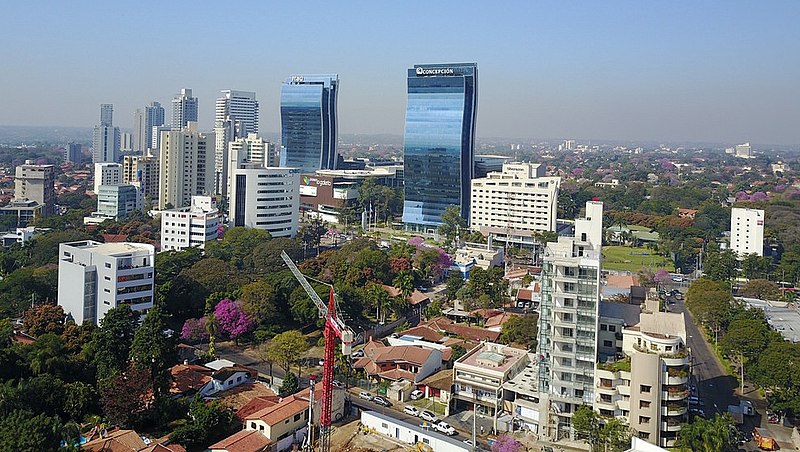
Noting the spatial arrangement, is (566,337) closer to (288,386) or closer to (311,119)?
(288,386)

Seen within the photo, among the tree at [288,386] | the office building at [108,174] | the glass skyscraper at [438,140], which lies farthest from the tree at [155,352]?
the office building at [108,174]

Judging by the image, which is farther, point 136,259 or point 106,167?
point 106,167

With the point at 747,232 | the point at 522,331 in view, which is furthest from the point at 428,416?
the point at 747,232

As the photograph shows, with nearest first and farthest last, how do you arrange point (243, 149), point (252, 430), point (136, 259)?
point (252, 430)
point (136, 259)
point (243, 149)

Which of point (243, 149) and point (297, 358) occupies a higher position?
point (243, 149)

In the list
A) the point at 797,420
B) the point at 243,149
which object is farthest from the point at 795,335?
the point at 243,149

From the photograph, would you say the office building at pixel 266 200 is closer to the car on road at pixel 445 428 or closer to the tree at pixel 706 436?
the car on road at pixel 445 428

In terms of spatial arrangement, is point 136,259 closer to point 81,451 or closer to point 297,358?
point 297,358

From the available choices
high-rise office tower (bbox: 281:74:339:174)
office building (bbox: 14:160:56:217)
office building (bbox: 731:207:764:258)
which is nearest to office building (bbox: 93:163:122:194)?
office building (bbox: 14:160:56:217)
